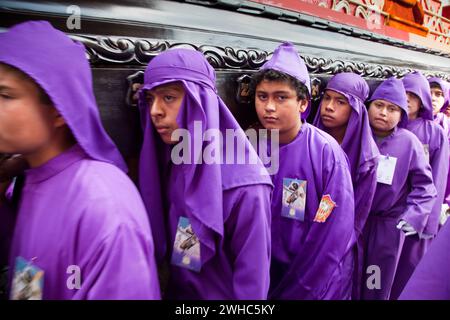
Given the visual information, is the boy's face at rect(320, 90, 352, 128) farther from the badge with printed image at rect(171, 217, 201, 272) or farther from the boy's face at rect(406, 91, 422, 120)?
the badge with printed image at rect(171, 217, 201, 272)

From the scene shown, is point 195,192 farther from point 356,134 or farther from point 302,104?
point 356,134

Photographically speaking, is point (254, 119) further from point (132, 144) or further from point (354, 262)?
point (354, 262)

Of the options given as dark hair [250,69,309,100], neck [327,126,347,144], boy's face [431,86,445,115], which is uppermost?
boy's face [431,86,445,115]

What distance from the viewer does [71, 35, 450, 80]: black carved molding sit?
3.22ft

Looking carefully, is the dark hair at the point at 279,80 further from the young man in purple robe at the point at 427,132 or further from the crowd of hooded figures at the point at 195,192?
the young man in purple robe at the point at 427,132

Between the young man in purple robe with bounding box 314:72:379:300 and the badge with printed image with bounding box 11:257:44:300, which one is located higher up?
the young man in purple robe with bounding box 314:72:379:300

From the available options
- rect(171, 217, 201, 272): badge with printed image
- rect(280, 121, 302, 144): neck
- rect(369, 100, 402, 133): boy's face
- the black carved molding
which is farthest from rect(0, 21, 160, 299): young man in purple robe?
rect(369, 100, 402, 133): boy's face

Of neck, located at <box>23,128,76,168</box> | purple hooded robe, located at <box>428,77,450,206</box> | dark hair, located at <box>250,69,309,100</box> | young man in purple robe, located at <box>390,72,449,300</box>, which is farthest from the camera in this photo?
purple hooded robe, located at <box>428,77,450,206</box>

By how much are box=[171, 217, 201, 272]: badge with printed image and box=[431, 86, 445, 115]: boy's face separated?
2.64 metres

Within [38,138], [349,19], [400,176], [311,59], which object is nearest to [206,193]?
[38,138]

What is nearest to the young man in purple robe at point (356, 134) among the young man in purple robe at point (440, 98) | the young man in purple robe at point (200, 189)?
the young man in purple robe at point (200, 189)

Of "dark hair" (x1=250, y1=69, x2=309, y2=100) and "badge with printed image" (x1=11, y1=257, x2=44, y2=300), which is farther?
"dark hair" (x1=250, y1=69, x2=309, y2=100)

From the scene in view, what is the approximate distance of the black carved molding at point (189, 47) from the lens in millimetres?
980

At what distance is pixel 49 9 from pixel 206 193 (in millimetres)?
699
